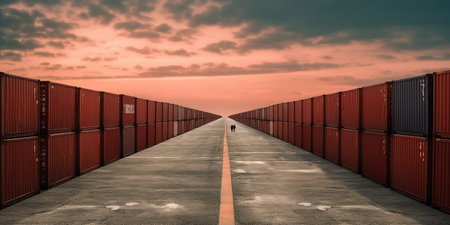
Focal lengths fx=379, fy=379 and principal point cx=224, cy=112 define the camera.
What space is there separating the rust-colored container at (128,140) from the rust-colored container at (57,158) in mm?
6389

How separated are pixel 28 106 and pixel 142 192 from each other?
4011 mm

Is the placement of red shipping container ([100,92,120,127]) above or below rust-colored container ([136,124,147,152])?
above

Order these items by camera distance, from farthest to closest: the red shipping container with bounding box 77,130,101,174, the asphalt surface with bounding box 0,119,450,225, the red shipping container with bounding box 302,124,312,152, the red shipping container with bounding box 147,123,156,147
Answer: the red shipping container with bounding box 147,123,156,147 → the red shipping container with bounding box 302,124,312,152 → the red shipping container with bounding box 77,130,101,174 → the asphalt surface with bounding box 0,119,450,225

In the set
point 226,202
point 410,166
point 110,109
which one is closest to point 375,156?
point 410,166

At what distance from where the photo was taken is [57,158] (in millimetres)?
12445

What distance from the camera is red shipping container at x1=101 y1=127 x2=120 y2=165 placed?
17000 millimetres

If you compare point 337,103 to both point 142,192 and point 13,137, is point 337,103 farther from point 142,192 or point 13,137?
point 13,137

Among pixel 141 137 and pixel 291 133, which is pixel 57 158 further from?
pixel 291 133

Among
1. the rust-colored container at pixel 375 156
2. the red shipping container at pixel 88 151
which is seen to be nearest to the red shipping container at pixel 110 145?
the red shipping container at pixel 88 151

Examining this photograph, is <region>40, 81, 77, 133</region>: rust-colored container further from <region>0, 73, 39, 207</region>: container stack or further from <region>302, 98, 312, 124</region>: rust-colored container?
<region>302, 98, 312, 124</region>: rust-colored container

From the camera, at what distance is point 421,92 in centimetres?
1015

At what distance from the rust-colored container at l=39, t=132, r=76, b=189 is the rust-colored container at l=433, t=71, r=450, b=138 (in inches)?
432

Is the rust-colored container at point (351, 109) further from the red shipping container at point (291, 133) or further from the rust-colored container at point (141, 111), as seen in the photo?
the rust-colored container at point (141, 111)

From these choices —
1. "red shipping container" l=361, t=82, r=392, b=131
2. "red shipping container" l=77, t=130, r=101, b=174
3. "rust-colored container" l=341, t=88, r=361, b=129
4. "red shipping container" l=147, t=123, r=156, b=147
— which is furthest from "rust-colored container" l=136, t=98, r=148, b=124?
"red shipping container" l=361, t=82, r=392, b=131
